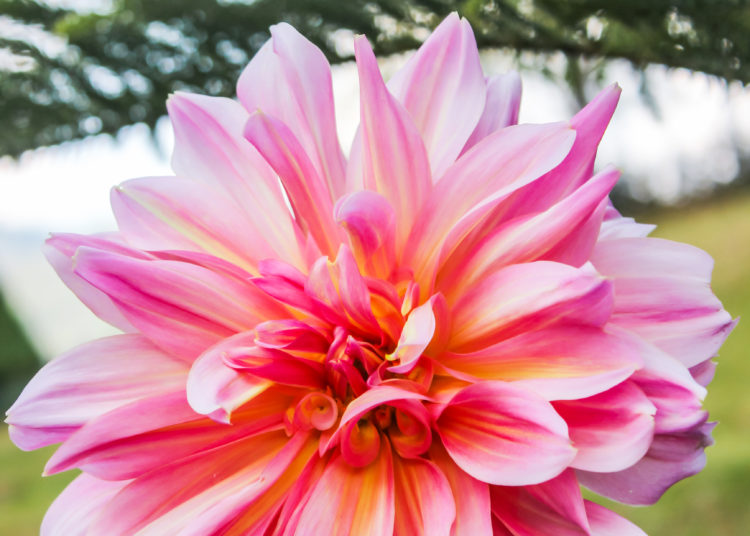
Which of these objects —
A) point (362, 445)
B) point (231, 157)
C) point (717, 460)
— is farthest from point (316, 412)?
point (717, 460)

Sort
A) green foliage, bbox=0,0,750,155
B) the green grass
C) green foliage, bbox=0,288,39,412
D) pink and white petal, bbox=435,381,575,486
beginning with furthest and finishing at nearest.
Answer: green foliage, bbox=0,288,39,412, the green grass, green foliage, bbox=0,0,750,155, pink and white petal, bbox=435,381,575,486

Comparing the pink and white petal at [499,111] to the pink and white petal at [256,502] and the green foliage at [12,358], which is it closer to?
the pink and white petal at [256,502]

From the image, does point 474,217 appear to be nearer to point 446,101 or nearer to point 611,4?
point 446,101

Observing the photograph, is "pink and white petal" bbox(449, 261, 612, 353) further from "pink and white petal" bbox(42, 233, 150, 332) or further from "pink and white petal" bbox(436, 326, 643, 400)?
"pink and white petal" bbox(42, 233, 150, 332)

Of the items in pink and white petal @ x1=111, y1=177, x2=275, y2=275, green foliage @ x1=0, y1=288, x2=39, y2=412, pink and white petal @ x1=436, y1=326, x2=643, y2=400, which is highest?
pink and white petal @ x1=111, y1=177, x2=275, y2=275

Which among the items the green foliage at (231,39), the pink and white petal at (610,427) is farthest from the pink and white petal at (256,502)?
the green foliage at (231,39)

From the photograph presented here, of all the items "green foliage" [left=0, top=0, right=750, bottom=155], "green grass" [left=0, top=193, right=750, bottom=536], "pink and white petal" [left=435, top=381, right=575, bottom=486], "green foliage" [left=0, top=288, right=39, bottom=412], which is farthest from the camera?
"green foliage" [left=0, top=288, right=39, bottom=412]

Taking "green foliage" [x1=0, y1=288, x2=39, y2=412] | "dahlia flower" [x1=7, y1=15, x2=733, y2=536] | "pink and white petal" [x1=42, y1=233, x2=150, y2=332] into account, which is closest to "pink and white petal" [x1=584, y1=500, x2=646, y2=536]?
"dahlia flower" [x1=7, y1=15, x2=733, y2=536]

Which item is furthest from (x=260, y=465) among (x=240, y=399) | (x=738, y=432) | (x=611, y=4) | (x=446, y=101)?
(x=738, y=432)
